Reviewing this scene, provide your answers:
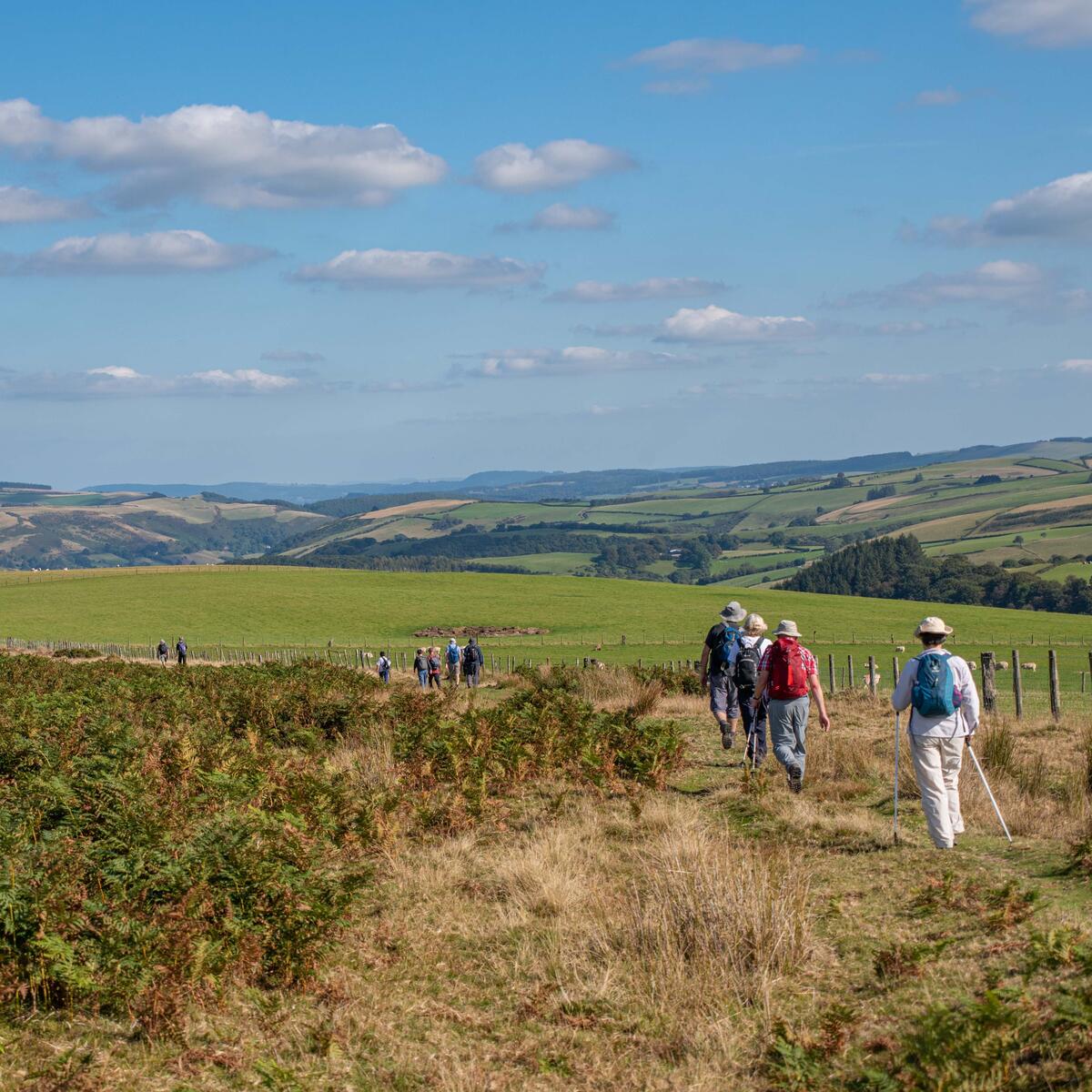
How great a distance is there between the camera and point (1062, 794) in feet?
37.3

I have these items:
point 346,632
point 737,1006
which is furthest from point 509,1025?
point 346,632

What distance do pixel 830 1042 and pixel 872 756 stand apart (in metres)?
7.94

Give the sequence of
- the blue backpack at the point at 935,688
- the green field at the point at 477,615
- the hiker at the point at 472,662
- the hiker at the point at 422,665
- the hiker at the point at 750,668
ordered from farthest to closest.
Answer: the green field at the point at 477,615 → the hiker at the point at 422,665 → the hiker at the point at 472,662 → the hiker at the point at 750,668 → the blue backpack at the point at 935,688

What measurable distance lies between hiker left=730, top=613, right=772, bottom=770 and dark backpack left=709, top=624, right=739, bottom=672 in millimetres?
155

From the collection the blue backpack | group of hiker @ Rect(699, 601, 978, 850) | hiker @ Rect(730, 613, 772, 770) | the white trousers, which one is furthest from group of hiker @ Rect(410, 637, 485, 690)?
the blue backpack

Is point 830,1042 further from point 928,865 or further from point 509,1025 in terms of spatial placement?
point 928,865

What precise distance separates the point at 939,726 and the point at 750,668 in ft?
15.2

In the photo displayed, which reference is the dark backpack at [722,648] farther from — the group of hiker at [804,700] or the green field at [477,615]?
the green field at [477,615]

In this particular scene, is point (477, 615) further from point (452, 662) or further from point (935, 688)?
point (935, 688)

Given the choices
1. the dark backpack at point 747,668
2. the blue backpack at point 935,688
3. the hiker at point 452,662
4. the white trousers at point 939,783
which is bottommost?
the hiker at point 452,662

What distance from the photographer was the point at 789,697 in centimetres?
1177

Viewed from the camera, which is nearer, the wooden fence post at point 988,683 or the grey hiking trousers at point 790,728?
the grey hiking trousers at point 790,728

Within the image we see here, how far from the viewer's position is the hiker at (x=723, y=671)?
14.8 m

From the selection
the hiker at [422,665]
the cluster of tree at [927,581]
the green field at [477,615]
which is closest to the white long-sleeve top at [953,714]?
the hiker at [422,665]
